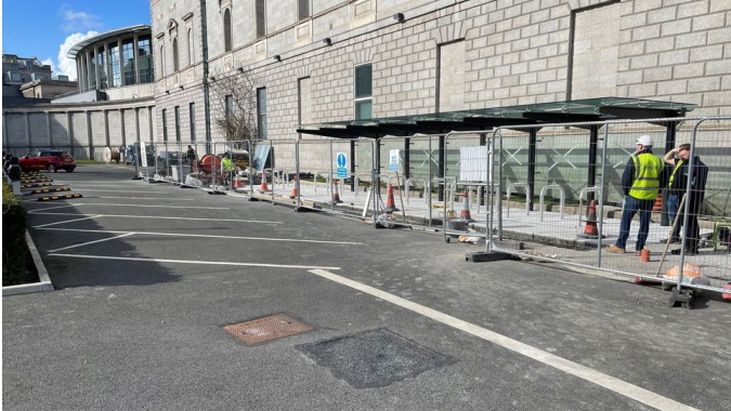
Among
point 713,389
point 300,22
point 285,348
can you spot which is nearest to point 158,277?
point 285,348

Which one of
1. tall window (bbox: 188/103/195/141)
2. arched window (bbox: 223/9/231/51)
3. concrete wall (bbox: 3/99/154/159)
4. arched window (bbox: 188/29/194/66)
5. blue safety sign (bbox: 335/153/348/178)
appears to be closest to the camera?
blue safety sign (bbox: 335/153/348/178)

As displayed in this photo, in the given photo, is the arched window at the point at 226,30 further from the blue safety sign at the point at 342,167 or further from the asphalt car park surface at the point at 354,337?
the asphalt car park surface at the point at 354,337

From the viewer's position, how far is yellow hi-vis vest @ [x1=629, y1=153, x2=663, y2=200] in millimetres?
7805

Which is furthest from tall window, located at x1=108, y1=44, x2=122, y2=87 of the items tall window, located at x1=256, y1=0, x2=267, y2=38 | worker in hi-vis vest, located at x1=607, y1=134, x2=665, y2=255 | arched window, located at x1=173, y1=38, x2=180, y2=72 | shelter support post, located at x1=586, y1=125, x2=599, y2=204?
worker in hi-vis vest, located at x1=607, y1=134, x2=665, y2=255

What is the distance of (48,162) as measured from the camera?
39656 millimetres

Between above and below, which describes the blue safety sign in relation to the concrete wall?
below

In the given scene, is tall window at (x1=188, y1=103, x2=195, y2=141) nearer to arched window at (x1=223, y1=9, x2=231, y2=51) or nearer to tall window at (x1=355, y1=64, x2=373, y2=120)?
arched window at (x1=223, y1=9, x2=231, y2=51)

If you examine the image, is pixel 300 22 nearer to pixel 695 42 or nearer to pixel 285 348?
pixel 695 42

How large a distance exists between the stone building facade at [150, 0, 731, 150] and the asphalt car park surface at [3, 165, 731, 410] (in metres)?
8.19

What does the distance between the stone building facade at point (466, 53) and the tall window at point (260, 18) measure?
2.4 inches

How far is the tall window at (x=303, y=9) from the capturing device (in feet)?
91.8

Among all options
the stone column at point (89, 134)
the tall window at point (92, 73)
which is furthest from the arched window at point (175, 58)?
the tall window at point (92, 73)

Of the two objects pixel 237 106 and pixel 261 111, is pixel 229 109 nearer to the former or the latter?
pixel 237 106

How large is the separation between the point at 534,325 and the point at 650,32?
11075 millimetres
